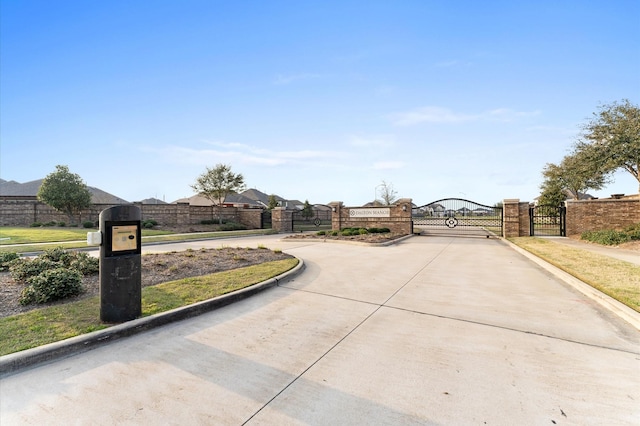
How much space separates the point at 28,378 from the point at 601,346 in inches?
243

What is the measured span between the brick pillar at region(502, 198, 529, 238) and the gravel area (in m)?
14.8

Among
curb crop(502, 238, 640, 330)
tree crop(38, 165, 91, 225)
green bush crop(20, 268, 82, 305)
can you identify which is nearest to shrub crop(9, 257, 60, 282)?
green bush crop(20, 268, 82, 305)

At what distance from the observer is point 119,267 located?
4129mm

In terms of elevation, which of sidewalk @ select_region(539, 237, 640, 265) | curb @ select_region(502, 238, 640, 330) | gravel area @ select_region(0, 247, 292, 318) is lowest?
curb @ select_region(502, 238, 640, 330)

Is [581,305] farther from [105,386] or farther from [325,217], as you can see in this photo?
[325,217]

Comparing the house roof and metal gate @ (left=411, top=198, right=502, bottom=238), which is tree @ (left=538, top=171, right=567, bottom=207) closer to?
metal gate @ (left=411, top=198, right=502, bottom=238)

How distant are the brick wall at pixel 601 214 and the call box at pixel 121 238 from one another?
21.3 meters

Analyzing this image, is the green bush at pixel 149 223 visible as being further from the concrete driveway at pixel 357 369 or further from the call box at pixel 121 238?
the call box at pixel 121 238

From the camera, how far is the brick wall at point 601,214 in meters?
16.3

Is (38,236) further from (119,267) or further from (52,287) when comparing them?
(119,267)

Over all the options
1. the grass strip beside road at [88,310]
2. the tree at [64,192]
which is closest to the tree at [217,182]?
the tree at [64,192]

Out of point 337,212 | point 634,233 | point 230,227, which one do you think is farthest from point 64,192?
point 634,233

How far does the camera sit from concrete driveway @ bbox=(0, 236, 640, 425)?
96.6 inches

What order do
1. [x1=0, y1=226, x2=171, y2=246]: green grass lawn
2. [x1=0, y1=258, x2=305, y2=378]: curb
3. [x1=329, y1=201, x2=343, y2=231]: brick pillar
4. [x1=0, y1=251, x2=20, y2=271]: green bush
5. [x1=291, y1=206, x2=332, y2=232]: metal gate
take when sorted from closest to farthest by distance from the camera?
1. [x1=0, y1=258, x2=305, y2=378]: curb
2. [x1=0, y1=251, x2=20, y2=271]: green bush
3. [x1=0, y1=226, x2=171, y2=246]: green grass lawn
4. [x1=329, y1=201, x2=343, y2=231]: brick pillar
5. [x1=291, y1=206, x2=332, y2=232]: metal gate
